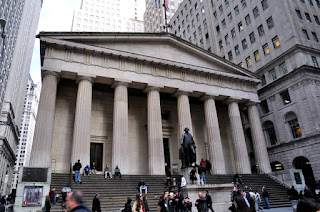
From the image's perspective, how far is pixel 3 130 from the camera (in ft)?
183

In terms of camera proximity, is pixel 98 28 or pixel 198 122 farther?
pixel 98 28

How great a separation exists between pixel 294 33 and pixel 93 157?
2808cm

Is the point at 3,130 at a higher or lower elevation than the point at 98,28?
lower

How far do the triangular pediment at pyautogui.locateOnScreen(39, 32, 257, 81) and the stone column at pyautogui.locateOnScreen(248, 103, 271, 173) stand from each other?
4567 mm

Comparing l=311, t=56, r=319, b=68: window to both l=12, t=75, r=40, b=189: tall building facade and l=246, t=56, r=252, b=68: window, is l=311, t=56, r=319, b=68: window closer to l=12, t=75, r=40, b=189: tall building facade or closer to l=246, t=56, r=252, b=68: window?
l=246, t=56, r=252, b=68: window

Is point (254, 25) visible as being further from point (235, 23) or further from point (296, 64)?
point (296, 64)

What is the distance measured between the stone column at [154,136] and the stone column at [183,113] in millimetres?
2571

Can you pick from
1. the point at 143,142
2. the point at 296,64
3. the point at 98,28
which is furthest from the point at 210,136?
the point at 98,28

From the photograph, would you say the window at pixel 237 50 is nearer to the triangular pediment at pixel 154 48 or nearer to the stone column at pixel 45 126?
the triangular pediment at pixel 154 48

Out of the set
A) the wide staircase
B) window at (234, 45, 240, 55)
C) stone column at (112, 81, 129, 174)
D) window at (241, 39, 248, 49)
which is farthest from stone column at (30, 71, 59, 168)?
window at (234, 45, 240, 55)

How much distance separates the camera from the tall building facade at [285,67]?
28.6m

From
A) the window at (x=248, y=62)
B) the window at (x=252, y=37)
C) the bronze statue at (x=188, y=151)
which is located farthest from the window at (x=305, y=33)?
the bronze statue at (x=188, y=151)

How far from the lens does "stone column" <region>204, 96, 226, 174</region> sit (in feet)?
84.3

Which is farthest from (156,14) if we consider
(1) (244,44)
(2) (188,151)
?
(2) (188,151)
